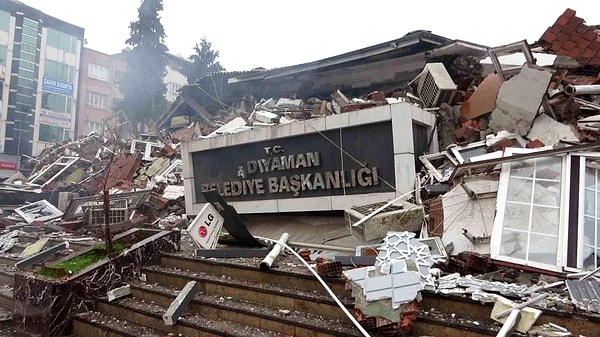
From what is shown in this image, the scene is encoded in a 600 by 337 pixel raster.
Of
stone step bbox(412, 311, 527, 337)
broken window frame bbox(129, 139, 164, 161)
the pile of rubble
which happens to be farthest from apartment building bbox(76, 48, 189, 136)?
stone step bbox(412, 311, 527, 337)

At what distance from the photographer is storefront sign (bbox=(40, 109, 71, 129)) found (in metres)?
34.1

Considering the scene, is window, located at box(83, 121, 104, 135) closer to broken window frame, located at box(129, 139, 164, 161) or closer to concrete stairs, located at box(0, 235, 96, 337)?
broken window frame, located at box(129, 139, 164, 161)

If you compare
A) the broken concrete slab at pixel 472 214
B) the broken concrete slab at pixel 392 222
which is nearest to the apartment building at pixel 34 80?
the broken concrete slab at pixel 392 222

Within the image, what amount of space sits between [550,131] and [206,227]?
5.93 metres

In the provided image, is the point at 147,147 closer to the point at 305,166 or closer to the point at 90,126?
the point at 305,166

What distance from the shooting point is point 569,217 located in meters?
4.68

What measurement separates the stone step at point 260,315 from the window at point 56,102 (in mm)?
35250

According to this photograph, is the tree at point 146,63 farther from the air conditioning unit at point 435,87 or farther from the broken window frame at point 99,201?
the air conditioning unit at point 435,87

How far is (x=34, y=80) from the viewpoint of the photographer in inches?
1320

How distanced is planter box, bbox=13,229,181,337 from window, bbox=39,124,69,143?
109 ft

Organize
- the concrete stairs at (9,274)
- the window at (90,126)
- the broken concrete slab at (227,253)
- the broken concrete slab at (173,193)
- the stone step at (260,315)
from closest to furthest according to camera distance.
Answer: the stone step at (260,315)
the concrete stairs at (9,274)
the broken concrete slab at (227,253)
the broken concrete slab at (173,193)
the window at (90,126)

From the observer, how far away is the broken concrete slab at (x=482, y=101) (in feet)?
25.3

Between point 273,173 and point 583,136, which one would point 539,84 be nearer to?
point 583,136

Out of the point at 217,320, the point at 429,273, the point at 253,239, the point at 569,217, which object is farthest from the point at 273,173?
the point at 569,217
